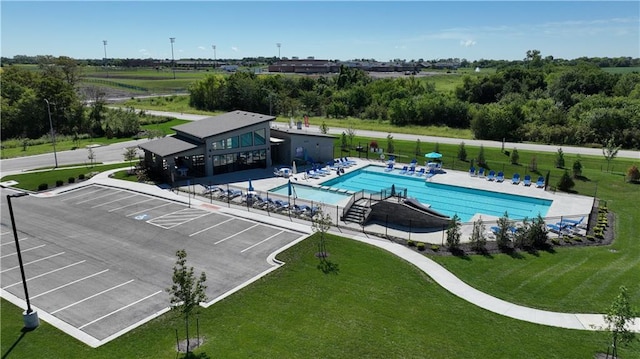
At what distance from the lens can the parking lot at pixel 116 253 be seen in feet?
59.2

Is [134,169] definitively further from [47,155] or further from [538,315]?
[538,315]

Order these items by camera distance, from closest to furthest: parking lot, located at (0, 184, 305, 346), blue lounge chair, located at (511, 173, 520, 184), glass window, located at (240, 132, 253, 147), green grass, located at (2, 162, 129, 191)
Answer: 1. parking lot, located at (0, 184, 305, 346)
2. green grass, located at (2, 162, 129, 191)
3. blue lounge chair, located at (511, 173, 520, 184)
4. glass window, located at (240, 132, 253, 147)

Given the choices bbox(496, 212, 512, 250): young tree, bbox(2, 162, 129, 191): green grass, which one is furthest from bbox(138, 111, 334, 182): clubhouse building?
bbox(496, 212, 512, 250): young tree

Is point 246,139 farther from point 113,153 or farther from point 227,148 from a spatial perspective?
point 113,153

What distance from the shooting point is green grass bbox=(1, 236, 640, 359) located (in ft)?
49.4

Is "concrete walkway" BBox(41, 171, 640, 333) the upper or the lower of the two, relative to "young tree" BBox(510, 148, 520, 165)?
lower

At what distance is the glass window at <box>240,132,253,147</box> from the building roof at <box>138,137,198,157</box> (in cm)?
439

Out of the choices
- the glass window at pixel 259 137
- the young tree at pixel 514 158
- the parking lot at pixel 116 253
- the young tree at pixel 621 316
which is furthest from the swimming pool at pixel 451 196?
the young tree at pixel 621 316

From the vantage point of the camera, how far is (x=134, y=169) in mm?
40375

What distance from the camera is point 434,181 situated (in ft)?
126

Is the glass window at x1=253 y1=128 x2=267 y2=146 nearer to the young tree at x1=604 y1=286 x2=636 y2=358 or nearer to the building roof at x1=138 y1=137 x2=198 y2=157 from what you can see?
the building roof at x1=138 y1=137 x2=198 y2=157

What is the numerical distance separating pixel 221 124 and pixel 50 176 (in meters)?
16.5

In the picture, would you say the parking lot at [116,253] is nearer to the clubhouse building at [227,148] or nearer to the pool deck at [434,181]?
the pool deck at [434,181]

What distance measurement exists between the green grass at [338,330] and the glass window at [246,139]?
22.1 metres
